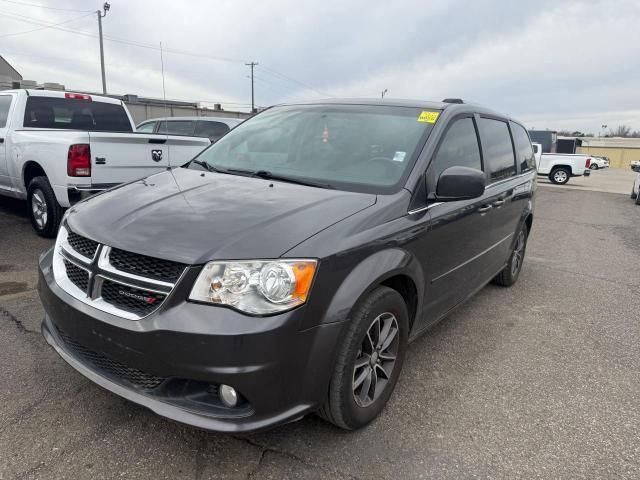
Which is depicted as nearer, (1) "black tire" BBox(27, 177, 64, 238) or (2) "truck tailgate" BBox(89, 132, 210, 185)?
(2) "truck tailgate" BBox(89, 132, 210, 185)

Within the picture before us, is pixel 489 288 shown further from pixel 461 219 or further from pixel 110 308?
pixel 110 308

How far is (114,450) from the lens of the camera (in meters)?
2.23

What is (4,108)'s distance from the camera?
21.7 feet

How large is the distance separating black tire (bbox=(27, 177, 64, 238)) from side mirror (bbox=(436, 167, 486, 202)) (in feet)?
15.3

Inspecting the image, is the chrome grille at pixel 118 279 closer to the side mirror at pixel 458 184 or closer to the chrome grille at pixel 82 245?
the chrome grille at pixel 82 245

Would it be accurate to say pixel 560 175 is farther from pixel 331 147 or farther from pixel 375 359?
pixel 375 359

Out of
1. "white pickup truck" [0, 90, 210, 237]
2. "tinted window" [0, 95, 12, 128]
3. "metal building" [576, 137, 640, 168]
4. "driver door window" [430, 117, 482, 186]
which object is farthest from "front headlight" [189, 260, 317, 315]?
"metal building" [576, 137, 640, 168]

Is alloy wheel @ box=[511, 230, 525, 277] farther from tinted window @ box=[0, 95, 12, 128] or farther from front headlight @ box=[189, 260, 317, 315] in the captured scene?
tinted window @ box=[0, 95, 12, 128]

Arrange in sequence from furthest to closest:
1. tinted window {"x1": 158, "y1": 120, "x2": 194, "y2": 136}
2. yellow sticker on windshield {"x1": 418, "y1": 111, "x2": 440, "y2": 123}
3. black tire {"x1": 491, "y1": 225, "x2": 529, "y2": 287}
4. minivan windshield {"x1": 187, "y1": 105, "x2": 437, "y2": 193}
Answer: tinted window {"x1": 158, "y1": 120, "x2": 194, "y2": 136}
black tire {"x1": 491, "y1": 225, "x2": 529, "y2": 287}
yellow sticker on windshield {"x1": 418, "y1": 111, "x2": 440, "y2": 123}
minivan windshield {"x1": 187, "y1": 105, "x2": 437, "y2": 193}

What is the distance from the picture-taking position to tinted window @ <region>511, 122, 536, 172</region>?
15.5ft

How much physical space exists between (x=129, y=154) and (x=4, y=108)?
264 centimetres

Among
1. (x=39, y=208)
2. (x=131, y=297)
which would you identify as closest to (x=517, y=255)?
(x=131, y=297)

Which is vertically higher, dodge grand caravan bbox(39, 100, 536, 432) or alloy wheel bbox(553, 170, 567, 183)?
dodge grand caravan bbox(39, 100, 536, 432)

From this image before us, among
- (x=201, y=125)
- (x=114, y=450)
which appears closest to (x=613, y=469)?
(x=114, y=450)
